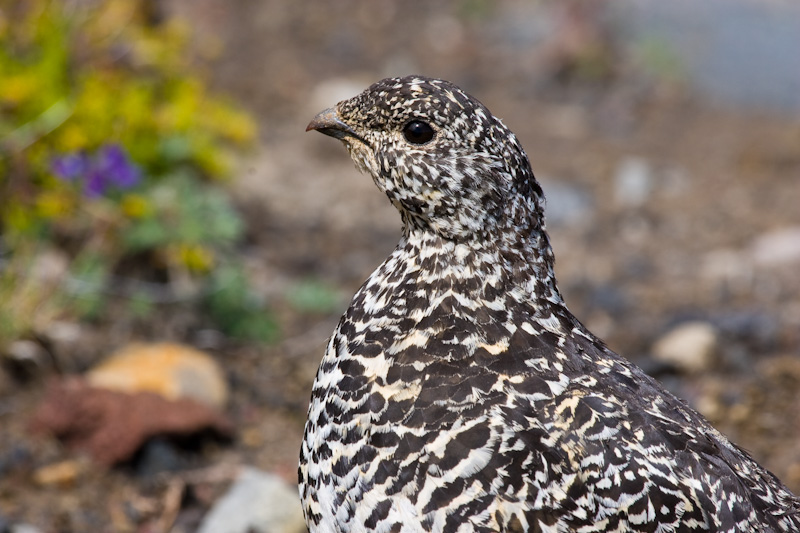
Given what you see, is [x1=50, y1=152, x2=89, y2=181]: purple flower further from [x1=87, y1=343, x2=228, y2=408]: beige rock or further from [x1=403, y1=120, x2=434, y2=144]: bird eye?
[x1=403, y1=120, x2=434, y2=144]: bird eye

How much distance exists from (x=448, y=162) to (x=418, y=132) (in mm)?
144

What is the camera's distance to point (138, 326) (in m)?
5.93

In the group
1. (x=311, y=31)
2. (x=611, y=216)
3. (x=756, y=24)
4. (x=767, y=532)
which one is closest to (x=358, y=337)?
(x=767, y=532)

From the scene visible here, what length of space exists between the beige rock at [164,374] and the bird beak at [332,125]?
2.28m

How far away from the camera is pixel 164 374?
5.38 metres

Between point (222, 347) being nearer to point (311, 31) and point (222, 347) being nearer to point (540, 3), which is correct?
point (311, 31)

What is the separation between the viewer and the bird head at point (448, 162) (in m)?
3.20

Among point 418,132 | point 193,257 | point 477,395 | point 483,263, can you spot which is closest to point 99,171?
point 193,257

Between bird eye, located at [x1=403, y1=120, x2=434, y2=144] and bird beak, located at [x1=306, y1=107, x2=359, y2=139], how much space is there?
23 cm

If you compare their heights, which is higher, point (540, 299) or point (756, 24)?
point (756, 24)

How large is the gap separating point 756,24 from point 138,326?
878cm

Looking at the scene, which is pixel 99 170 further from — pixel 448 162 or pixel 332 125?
pixel 448 162

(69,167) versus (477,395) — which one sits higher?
(69,167)

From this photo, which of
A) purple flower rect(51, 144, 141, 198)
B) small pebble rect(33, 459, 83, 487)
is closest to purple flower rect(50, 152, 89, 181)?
purple flower rect(51, 144, 141, 198)
